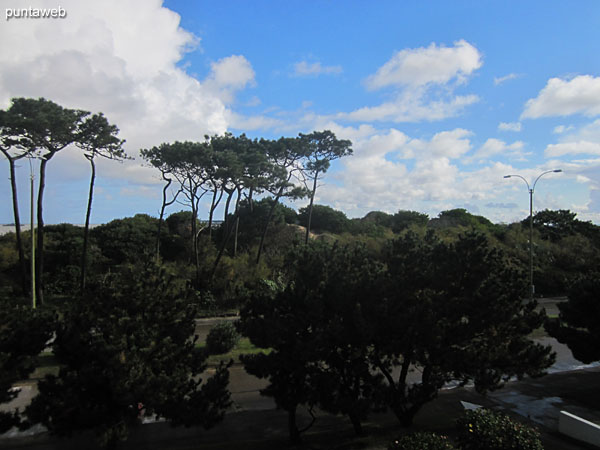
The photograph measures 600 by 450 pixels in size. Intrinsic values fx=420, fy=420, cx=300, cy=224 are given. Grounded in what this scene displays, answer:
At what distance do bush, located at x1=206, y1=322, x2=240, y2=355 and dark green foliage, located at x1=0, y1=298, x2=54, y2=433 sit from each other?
9.90 metres

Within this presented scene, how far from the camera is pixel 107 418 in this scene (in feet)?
28.9

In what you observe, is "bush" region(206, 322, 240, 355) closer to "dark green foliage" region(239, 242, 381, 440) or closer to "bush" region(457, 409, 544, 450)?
"dark green foliage" region(239, 242, 381, 440)

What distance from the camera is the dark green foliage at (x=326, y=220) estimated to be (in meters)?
50.8

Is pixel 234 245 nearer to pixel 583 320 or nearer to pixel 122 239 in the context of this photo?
pixel 122 239

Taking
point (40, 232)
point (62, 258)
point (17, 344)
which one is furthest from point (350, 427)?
point (62, 258)

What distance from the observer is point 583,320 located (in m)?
14.9

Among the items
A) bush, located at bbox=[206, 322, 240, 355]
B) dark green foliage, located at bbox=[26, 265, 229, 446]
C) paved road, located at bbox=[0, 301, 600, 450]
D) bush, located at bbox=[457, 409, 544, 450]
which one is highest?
dark green foliage, located at bbox=[26, 265, 229, 446]

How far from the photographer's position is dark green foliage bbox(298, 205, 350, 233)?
2002 inches

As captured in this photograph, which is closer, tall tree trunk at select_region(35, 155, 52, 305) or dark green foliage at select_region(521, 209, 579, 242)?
tall tree trunk at select_region(35, 155, 52, 305)

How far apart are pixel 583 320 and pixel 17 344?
17167 mm

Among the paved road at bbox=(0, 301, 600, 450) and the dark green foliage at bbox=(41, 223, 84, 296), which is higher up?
the dark green foliage at bbox=(41, 223, 84, 296)

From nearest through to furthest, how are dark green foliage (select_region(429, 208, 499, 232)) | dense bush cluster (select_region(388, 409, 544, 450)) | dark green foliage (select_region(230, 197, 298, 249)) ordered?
1. dense bush cluster (select_region(388, 409, 544, 450))
2. dark green foliage (select_region(230, 197, 298, 249))
3. dark green foliage (select_region(429, 208, 499, 232))

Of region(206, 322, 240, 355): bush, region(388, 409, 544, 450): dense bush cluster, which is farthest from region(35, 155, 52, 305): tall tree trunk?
region(388, 409, 544, 450): dense bush cluster

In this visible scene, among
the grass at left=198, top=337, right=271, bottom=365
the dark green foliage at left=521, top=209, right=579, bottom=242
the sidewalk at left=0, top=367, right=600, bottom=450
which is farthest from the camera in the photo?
the dark green foliage at left=521, top=209, right=579, bottom=242
